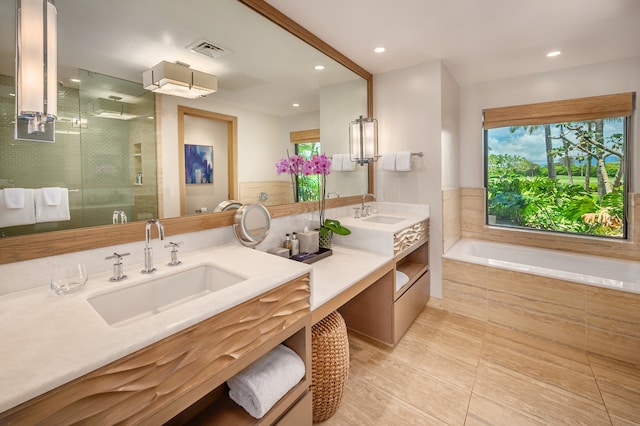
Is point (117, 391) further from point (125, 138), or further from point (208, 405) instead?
point (125, 138)

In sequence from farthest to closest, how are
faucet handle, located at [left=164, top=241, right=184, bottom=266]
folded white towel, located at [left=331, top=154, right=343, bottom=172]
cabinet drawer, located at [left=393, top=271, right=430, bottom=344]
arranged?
folded white towel, located at [left=331, top=154, right=343, bottom=172]
cabinet drawer, located at [left=393, top=271, right=430, bottom=344]
faucet handle, located at [left=164, top=241, right=184, bottom=266]

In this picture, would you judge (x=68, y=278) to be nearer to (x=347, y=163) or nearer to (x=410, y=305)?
(x=347, y=163)

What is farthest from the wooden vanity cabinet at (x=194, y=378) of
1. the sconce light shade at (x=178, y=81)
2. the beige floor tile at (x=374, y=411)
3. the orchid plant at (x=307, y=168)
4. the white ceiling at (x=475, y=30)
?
the white ceiling at (x=475, y=30)

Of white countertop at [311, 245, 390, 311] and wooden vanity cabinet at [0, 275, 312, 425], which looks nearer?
wooden vanity cabinet at [0, 275, 312, 425]

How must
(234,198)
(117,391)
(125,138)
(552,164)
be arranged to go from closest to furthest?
(117,391) < (125,138) < (234,198) < (552,164)

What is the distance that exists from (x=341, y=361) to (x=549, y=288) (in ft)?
6.40

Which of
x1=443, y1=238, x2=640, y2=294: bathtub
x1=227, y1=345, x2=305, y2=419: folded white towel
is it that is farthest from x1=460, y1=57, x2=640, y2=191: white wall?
x1=227, y1=345, x2=305, y2=419: folded white towel

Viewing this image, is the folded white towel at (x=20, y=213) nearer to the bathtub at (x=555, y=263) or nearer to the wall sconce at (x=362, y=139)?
the wall sconce at (x=362, y=139)

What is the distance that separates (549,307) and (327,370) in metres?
2.03

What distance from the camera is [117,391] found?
0.70 metres

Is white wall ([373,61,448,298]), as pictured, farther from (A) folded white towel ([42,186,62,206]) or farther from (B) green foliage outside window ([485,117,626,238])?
(A) folded white towel ([42,186,62,206])

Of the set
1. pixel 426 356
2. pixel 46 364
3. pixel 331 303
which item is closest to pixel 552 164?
pixel 426 356

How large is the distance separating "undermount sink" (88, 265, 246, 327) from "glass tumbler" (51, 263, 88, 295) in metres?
0.09

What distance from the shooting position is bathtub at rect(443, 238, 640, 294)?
2.31 m
